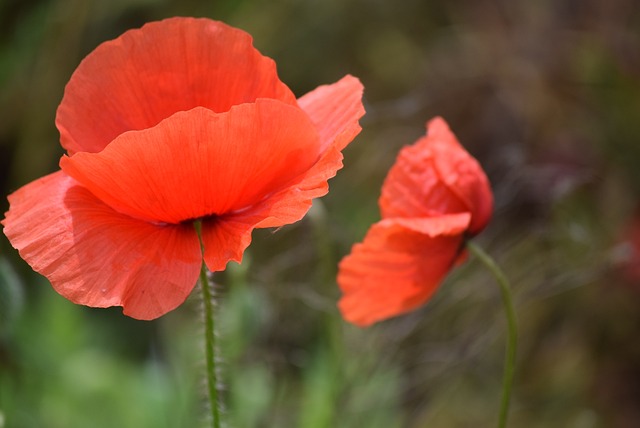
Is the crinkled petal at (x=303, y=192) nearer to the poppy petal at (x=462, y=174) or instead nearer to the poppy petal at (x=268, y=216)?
the poppy petal at (x=268, y=216)

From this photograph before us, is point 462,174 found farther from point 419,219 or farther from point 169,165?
point 169,165

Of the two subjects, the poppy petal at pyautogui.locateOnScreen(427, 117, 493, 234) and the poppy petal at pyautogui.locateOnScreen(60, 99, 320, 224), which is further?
the poppy petal at pyautogui.locateOnScreen(427, 117, 493, 234)

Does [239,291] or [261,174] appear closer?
[261,174]

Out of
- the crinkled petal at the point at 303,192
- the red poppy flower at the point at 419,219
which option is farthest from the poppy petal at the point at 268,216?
the red poppy flower at the point at 419,219

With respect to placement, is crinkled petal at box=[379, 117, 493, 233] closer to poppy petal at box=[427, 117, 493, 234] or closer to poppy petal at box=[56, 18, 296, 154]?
poppy petal at box=[427, 117, 493, 234]

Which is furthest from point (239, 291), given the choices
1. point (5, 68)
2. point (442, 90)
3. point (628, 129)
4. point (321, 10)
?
point (321, 10)

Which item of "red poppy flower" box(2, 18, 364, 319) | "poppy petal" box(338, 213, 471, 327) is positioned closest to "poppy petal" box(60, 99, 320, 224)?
"red poppy flower" box(2, 18, 364, 319)

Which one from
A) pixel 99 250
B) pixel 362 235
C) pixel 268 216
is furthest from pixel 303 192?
pixel 362 235

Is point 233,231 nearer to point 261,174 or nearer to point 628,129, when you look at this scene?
point 261,174
